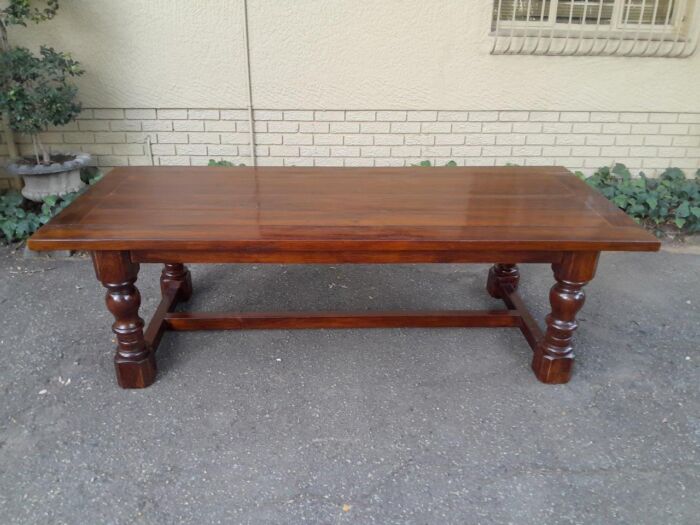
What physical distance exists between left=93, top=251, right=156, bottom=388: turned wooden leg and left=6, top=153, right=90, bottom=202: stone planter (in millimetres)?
1787

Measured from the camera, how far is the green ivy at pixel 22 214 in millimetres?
3773

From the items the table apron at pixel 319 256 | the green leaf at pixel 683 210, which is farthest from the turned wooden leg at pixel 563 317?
the green leaf at pixel 683 210

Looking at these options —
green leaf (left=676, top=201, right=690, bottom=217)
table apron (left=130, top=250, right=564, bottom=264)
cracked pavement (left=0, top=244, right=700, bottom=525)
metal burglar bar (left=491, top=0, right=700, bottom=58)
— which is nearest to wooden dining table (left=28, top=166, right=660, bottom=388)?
table apron (left=130, top=250, right=564, bottom=264)

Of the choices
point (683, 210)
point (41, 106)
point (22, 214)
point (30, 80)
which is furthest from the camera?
point (683, 210)

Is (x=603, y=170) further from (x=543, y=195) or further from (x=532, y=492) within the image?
(x=532, y=492)

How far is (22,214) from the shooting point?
3857 millimetres

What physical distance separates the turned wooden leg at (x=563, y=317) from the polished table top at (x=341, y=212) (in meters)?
0.13

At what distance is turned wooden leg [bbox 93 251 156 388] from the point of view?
2.22 meters

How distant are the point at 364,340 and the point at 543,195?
1092mm

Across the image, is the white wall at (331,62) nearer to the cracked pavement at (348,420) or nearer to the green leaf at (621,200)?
the green leaf at (621,200)

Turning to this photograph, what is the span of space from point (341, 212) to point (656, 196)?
2904 mm

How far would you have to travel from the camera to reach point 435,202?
8.38 feet

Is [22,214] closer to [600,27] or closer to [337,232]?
[337,232]

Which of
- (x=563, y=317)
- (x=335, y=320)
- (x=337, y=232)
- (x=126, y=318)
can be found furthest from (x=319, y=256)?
(x=563, y=317)
